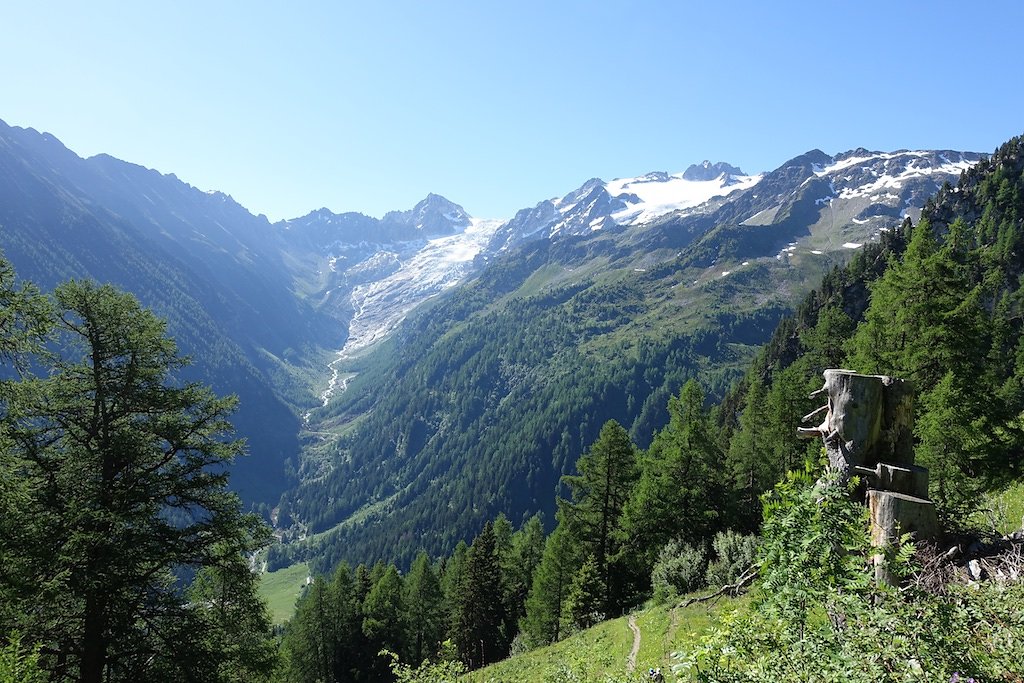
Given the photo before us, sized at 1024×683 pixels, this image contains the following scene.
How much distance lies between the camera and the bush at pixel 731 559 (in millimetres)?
23203

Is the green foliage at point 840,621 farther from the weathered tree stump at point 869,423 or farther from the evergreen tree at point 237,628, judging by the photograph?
the evergreen tree at point 237,628

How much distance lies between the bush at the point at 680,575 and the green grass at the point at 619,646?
1766 millimetres

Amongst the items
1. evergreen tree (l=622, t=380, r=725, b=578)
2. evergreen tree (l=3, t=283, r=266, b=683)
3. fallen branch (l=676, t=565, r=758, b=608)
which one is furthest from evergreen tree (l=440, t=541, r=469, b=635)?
evergreen tree (l=3, t=283, r=266, b=683)

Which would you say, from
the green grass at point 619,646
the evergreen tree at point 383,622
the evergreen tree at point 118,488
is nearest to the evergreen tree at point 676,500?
the green grass at point 619,646

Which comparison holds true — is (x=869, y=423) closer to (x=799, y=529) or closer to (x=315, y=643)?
(x=799, y=529)

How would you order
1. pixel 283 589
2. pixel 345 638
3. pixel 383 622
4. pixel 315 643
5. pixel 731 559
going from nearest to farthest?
pixel 731 559 → pixel 383 622 → pixel 315 643 → pixel 345 638 → pixel 283 589

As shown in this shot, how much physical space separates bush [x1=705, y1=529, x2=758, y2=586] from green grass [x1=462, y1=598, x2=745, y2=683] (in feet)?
9.10

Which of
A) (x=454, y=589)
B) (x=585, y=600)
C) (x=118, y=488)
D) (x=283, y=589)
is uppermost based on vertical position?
(x=118, y=488)

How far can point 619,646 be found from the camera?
20641mm

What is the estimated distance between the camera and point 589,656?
66.5 feet

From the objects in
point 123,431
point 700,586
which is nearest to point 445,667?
point 123,431

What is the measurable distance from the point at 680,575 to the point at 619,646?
7942mm

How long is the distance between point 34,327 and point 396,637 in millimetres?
59509

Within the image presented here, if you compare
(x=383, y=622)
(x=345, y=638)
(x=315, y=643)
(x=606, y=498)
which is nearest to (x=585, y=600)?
(x=606, y=498)
